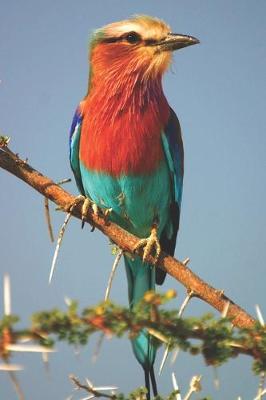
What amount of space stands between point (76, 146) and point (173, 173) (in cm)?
103

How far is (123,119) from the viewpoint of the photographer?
546cm

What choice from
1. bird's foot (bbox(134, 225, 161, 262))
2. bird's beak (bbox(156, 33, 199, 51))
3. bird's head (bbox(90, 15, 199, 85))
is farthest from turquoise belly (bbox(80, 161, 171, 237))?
bird's beak (bbox(156, 33, 199, 51))

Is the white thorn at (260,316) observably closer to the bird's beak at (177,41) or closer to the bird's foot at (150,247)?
the bird's foot at (150,247)

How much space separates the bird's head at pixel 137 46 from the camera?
5645 mm

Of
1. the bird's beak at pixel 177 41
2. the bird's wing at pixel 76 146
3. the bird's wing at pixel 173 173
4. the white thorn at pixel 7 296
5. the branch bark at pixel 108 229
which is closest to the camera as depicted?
the white thorn at pixel 7 296

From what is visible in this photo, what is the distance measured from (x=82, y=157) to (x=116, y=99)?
646 millimetres

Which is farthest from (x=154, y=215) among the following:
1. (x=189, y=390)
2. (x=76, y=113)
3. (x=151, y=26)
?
(x=189, y=390)

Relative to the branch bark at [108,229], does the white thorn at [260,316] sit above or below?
below

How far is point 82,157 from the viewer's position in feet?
18.6

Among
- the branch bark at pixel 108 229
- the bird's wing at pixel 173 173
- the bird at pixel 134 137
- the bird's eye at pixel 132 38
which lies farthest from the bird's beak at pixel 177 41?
the branch bark at pixel 108 229

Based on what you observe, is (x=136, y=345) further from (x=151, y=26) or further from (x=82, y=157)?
(x=151, y=26)

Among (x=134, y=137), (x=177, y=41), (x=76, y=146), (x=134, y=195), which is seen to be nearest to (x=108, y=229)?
(x=134, y=195)

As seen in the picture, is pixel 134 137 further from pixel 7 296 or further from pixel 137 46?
pixel 7 296

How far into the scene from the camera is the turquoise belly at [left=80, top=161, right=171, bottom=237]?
5395 millimetres
